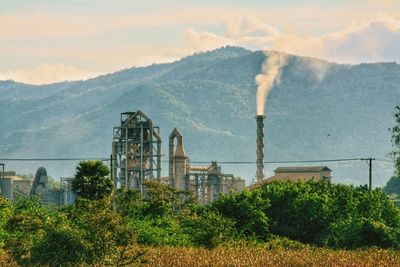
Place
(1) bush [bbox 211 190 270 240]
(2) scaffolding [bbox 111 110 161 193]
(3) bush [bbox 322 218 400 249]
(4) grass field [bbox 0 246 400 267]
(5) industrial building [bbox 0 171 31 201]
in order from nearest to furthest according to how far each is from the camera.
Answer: (4) grass field [bbox 0 246 400 267] < (3) bush [bbox 322 218 400 249] < (1) bush [bbox 211 190 270 240] < (2) scaffolding [bbox 111 110 161 193] < (5) industrial building [bbox 0 171 31 201]

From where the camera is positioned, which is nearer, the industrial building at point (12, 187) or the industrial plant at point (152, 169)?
the industrial plant at point (152, 169)

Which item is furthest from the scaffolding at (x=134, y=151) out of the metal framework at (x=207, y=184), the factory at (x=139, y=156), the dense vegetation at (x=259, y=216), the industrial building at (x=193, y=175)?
the dense vegetation at (x=259, y=216)

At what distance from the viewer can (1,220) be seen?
177 ft

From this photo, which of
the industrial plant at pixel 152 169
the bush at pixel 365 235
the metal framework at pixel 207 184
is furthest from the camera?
the metal framework at pixel 207 184

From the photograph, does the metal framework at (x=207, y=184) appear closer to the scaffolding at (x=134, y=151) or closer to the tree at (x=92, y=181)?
the scaffolding at (x=134, y=151)

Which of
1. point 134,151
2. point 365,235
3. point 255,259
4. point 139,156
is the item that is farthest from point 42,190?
point 255,259

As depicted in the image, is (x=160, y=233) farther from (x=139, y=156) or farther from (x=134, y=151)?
(x=134, y=151)

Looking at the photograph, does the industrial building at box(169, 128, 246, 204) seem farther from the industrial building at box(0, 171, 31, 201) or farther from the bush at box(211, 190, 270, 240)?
the bush at box(211, 190, 270, 240)

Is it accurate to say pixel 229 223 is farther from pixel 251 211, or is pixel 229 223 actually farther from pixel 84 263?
pixel 84 263

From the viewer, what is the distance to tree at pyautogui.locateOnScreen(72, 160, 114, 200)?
57469 millimetres

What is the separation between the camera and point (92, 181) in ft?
189

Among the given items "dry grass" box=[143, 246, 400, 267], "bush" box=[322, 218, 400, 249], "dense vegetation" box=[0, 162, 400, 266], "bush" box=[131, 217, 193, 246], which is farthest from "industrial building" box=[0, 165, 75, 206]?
"dry grass" box=[143, 246, 400, 267]

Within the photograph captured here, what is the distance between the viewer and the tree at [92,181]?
57.5m

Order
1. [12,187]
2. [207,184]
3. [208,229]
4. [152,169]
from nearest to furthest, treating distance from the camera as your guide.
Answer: [208,229], [152,169], [207,184], [12,187]
